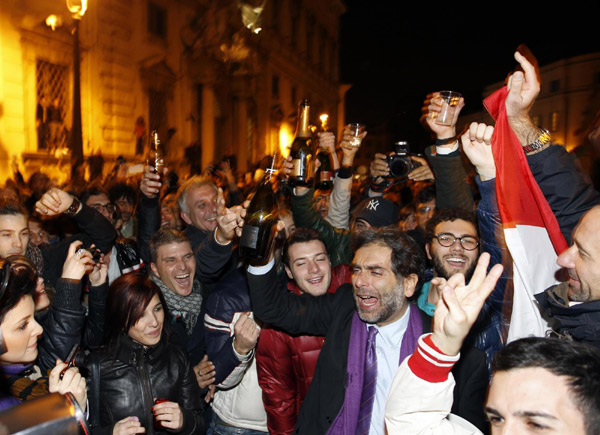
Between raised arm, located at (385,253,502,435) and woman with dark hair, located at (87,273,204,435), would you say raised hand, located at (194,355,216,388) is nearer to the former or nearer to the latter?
woman with dark hair, located at (87,273,204,435)

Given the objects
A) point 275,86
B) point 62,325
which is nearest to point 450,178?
point 62,325

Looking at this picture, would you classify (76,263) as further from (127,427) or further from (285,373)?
(285,373)

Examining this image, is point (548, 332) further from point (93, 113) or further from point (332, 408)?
point (93, 113)

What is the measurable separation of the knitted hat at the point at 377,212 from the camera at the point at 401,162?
0.99 ft

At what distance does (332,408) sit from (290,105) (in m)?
28.5

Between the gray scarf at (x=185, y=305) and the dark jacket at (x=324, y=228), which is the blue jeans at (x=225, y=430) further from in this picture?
the dark jacket at (x=324, y=228)

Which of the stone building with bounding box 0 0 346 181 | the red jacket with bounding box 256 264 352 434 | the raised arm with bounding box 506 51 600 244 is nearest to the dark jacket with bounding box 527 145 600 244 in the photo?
the raised arm with bounding box 506 51 600 244

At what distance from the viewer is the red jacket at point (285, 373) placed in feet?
10.6

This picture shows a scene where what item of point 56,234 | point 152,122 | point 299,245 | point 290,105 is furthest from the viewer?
point 290,105

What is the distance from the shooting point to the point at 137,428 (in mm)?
2551

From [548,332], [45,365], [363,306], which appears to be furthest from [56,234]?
[548,332]

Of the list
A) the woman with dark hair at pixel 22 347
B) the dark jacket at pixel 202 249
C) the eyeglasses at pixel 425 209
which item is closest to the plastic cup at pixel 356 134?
the eyeglasses at pixel 425 209

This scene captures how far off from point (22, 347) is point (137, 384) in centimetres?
78

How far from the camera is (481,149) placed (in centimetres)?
258
